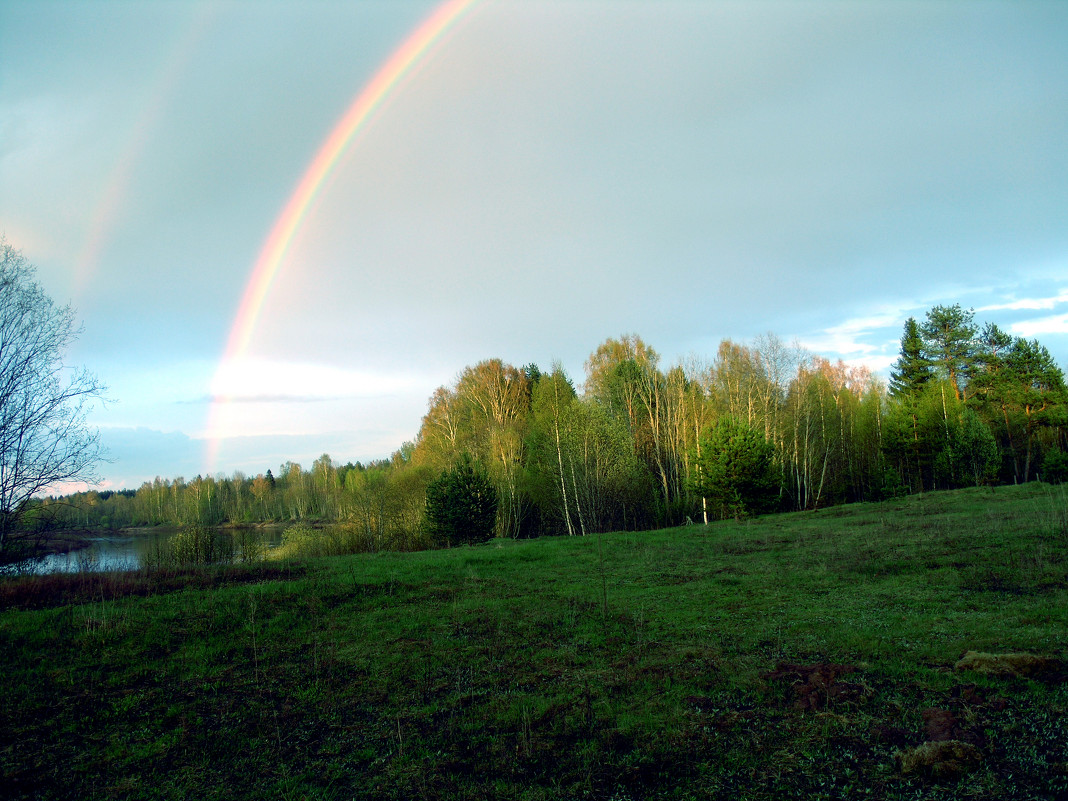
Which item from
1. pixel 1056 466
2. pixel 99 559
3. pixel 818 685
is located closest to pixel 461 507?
pixel 99 559

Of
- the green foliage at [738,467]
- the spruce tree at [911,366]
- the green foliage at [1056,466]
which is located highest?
the spruce tree at [911,366]

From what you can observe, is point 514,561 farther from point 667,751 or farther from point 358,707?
point 667,751

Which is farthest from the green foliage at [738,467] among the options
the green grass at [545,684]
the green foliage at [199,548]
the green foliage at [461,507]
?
the green foliage at [199,548]

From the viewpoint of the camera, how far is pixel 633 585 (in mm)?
15102

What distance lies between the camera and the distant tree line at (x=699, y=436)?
3934 cm

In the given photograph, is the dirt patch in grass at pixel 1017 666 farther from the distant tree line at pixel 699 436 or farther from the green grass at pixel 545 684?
the distant tree line at pixel 699 436

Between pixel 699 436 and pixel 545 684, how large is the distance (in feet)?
95.6

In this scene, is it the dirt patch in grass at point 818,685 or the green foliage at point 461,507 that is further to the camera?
the green foliage at point 461,507

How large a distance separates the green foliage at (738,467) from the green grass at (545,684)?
14.3m

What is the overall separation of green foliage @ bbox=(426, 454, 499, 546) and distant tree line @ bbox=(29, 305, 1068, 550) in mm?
212

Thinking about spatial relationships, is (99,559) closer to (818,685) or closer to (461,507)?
(461,507)

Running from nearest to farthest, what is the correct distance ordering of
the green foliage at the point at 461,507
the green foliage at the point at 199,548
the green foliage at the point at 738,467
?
the green foliage at the point at 199,548, the green foliage at the point at 738,467, the green foliage at the point at 461,507

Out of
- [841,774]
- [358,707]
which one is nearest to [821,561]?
[841,774]

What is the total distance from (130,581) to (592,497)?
95.2 ft
